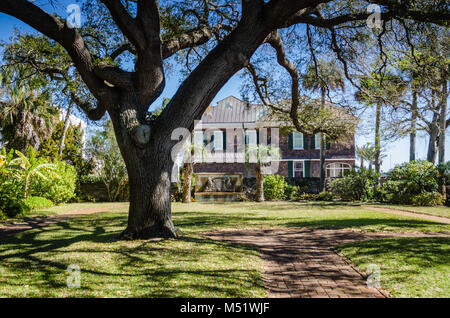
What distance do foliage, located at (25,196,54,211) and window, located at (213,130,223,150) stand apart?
17387 millimetres

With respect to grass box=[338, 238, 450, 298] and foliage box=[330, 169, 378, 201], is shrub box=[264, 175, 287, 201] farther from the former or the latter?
grass box=[338, 238, 450, 298]

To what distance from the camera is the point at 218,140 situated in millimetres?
31188

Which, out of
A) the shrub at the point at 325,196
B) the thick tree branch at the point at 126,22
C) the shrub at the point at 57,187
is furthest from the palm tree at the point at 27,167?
the shrub at the point at 325,196

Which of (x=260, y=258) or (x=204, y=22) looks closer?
(x=260, y=258)

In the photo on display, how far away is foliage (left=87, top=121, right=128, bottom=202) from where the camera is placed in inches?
826

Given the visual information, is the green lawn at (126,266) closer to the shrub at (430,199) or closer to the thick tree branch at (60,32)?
the thick tree branch at (60,32)

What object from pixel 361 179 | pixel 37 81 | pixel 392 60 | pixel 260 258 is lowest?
pixel 260 258

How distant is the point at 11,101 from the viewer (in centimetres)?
1820

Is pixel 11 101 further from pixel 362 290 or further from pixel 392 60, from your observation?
pixel 362 290

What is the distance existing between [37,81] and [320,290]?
9639mm

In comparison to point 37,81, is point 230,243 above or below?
below

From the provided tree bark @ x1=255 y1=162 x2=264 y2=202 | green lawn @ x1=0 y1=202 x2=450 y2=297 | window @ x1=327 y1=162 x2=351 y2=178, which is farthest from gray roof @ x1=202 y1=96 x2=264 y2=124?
green lawn @ x1=0 y1=202 x2=450 y2=297
